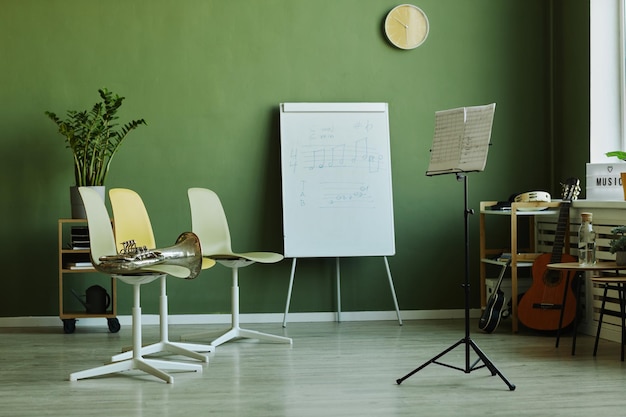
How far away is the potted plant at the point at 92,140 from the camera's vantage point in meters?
5.98

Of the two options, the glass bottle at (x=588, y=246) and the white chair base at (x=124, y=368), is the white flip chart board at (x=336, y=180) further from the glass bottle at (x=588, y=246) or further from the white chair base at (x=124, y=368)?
the white chair base at (x=124, y=368)

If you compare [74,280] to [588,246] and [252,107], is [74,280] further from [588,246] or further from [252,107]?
[588,246]

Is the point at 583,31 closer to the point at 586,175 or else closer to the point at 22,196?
the point at 586,175

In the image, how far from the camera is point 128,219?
5113 mm

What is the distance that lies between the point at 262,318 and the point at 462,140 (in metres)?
2.78

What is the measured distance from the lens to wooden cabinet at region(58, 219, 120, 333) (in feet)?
19.7

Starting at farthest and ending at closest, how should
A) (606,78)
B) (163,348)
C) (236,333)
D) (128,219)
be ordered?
(606,78), (236,333), (128,219), (163,348)

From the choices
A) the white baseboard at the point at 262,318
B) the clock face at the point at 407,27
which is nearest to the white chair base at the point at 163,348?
the white baseboard at the point at 262,318

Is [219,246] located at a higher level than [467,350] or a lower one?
higher

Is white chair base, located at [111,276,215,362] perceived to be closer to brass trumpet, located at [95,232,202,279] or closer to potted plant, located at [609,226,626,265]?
brass trumpet, located at [95,232,202,279]

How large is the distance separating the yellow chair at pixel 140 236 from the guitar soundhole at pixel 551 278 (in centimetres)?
229

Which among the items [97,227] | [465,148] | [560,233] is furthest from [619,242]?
[97,227]

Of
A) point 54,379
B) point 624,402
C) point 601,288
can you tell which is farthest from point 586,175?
point 54,379

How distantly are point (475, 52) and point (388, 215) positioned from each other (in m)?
1.49
